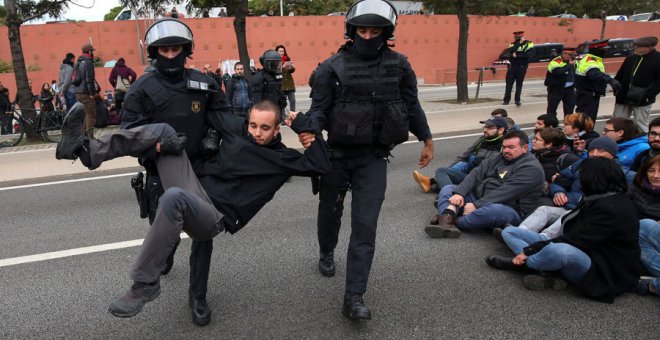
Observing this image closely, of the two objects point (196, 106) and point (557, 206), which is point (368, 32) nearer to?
point (196, 106)

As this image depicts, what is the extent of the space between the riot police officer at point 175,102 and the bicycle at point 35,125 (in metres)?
9.34

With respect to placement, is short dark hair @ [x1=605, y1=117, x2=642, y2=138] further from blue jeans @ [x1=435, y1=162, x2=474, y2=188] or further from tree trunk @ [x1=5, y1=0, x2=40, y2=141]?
tree trunk @ [x1=5, y1=0, x2=40, y2=141]

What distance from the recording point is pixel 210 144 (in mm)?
3312

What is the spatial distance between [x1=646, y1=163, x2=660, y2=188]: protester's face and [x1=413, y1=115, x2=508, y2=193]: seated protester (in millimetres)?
1590

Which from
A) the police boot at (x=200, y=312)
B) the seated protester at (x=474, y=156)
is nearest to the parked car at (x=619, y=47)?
the seated protester at (x=474, y=156)

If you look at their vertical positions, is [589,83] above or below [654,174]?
above

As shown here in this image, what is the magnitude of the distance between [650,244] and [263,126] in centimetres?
302

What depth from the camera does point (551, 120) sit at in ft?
19.9

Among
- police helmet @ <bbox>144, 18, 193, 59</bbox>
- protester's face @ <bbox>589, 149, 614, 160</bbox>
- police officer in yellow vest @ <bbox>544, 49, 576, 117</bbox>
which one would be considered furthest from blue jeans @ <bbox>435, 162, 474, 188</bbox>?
police officer in yellow vest @ <bbox>544, 49, 576, 117</bbox>

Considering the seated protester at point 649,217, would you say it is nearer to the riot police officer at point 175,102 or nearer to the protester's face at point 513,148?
the protester's face at point 513,148

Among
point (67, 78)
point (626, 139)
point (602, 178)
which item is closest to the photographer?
point (602, 178)

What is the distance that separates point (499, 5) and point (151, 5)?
10836mm

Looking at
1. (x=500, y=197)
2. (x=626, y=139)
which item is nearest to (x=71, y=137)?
(x=500, y=197)

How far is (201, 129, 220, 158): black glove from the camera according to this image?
3303 mm
